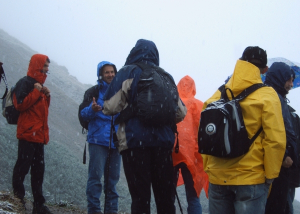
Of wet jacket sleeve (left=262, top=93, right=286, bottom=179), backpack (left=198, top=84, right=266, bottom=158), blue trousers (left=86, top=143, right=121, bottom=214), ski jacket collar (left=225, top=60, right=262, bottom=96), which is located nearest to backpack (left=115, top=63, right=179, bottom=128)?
backpack (left=198, top=84, right=266, bottom=158)

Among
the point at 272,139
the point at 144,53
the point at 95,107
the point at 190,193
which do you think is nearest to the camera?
the point at 272,139

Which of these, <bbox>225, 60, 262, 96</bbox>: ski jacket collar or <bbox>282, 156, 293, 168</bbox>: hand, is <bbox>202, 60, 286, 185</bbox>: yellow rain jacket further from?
<bbox>282, 156, 293, 168</bbox>: hand

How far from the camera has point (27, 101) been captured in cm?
474

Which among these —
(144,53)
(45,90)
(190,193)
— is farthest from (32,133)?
(190,193)

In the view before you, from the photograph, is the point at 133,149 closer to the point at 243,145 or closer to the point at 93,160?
the point at 243,145

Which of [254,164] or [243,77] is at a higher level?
[243,77]

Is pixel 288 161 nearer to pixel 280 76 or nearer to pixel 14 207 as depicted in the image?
pixel 280 76

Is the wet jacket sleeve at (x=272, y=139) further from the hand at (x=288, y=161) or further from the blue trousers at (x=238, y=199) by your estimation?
the hand at (x=288, y=161)

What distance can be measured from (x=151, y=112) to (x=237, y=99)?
0.82 m

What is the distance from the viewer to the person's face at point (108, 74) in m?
5.09

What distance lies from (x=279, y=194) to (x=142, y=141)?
154 cm

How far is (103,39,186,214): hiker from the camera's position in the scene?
3.24m

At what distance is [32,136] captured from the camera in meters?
4.75

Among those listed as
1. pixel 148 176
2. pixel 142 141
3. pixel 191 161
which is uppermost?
pixel 142 141
